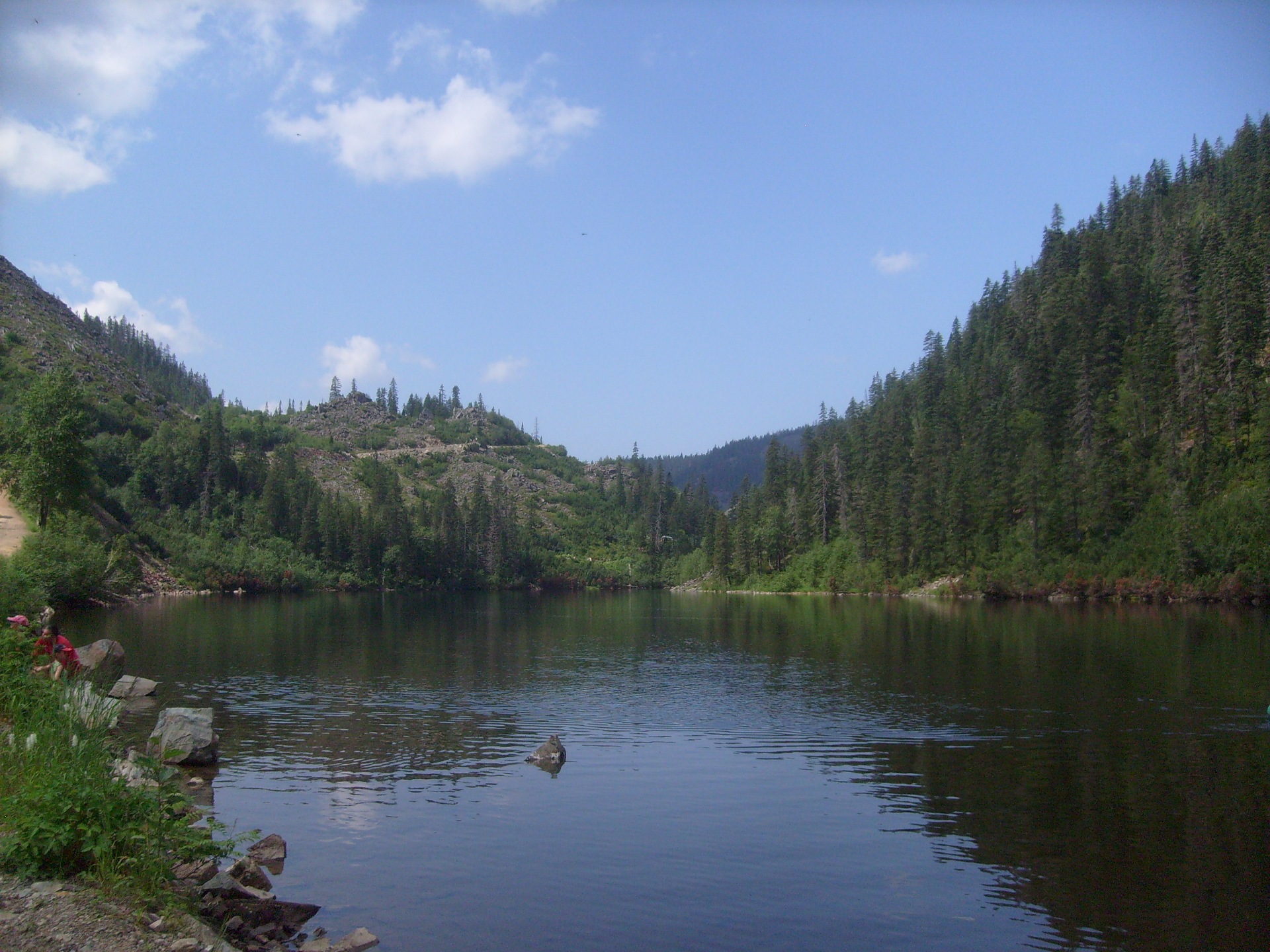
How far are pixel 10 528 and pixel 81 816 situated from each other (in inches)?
3441

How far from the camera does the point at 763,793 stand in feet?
77.0

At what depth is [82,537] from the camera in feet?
274

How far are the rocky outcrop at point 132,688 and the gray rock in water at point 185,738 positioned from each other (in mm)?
9564

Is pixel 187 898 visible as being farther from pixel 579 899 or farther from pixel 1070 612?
pixel 1070 612

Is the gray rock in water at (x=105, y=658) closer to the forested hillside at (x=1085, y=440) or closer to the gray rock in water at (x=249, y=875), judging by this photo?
the gray rock in water at (x=249, y=875)

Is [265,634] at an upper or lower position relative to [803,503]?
lower

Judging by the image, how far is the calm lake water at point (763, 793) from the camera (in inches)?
603

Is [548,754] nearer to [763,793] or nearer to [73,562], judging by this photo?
[763,793]

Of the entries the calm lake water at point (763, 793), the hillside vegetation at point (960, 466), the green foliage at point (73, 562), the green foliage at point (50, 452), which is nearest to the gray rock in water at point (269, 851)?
the calm lake water at point (763, 793)

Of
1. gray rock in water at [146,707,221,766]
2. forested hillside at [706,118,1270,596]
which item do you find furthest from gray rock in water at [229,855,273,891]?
forested hillside at [706,118,1270,596]

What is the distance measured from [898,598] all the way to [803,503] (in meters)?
46.3

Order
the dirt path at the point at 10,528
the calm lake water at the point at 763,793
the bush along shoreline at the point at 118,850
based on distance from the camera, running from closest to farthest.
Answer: the bush along shoreline at the point at 118,850
the calm lake water at the point at 763,793
the dirt path at the point at 10,528

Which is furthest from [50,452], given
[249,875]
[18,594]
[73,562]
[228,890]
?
[228,890]

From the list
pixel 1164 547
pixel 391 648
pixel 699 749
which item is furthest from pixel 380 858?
pixel 1164 547
